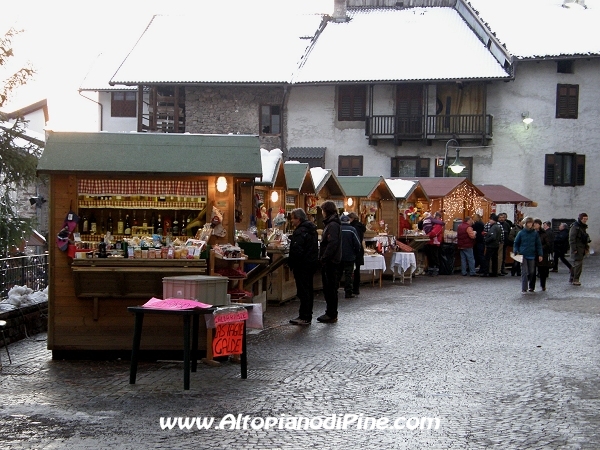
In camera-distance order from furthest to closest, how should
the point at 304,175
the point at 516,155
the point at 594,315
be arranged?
the point at 516,155 → the point at 304,175 → the point at 594,315

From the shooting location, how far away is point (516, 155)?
4388 cm

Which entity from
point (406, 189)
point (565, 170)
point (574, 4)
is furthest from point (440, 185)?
point (574, 4)

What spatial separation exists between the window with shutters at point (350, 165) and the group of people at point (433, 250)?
14.7 metres

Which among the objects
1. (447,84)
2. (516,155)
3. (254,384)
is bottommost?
(254,384)

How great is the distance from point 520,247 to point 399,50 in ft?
84.1

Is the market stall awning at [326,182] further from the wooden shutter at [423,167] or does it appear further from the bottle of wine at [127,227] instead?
the wooden shutter at [423,167]

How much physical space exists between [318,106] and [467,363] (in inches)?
1355

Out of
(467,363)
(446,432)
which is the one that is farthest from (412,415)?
(467,363)

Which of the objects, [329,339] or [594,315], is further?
[594,315]

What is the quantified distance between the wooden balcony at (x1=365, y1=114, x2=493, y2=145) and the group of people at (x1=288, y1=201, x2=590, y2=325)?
Answer: 12.8 meters

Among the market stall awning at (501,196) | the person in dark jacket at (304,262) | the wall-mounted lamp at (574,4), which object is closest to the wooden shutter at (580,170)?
the market stall awning at (501,196)

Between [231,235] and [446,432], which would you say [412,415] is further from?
[231,235]

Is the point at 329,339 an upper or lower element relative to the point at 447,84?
lower

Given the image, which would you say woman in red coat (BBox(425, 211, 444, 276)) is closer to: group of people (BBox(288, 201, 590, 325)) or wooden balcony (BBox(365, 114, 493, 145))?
group of people (BBox(288, 201, 590, 325))
